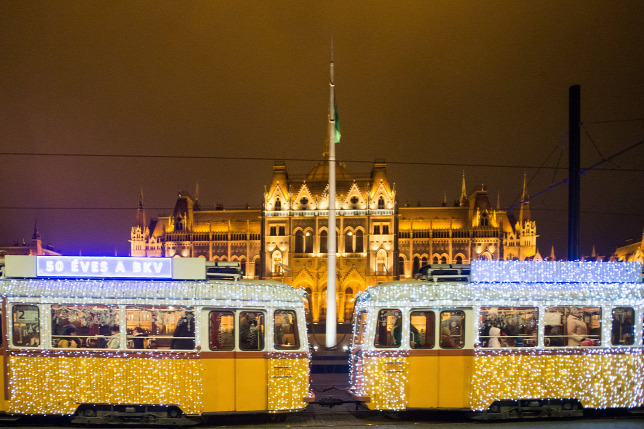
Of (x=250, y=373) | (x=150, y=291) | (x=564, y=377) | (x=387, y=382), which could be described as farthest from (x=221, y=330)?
(x=564, y=377)

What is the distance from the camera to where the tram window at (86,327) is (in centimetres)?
1088

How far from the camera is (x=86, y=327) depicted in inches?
431

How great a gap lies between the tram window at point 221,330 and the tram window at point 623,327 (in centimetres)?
767

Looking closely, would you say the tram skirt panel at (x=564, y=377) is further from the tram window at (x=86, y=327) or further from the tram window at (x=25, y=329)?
the tram window at (x=25, y=329)

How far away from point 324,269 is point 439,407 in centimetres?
4876

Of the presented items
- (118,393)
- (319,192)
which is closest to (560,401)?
(118,393)

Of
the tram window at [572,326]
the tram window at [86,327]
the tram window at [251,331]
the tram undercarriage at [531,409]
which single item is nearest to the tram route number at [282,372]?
the tram window at [251,331]

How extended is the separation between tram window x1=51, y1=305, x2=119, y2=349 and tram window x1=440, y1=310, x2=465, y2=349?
6.41m

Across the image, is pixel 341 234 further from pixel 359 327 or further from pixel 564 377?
pixel 564 377

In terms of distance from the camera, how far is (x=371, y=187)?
65.1 meters

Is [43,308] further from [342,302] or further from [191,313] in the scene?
[342,302]

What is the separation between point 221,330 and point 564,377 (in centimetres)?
688

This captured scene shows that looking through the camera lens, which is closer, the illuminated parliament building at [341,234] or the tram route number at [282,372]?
the tram route number at [282,372]

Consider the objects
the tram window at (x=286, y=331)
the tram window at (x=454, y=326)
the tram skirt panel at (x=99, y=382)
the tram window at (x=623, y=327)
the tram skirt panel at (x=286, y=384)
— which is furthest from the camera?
the tram window at (x=623, y=327)
